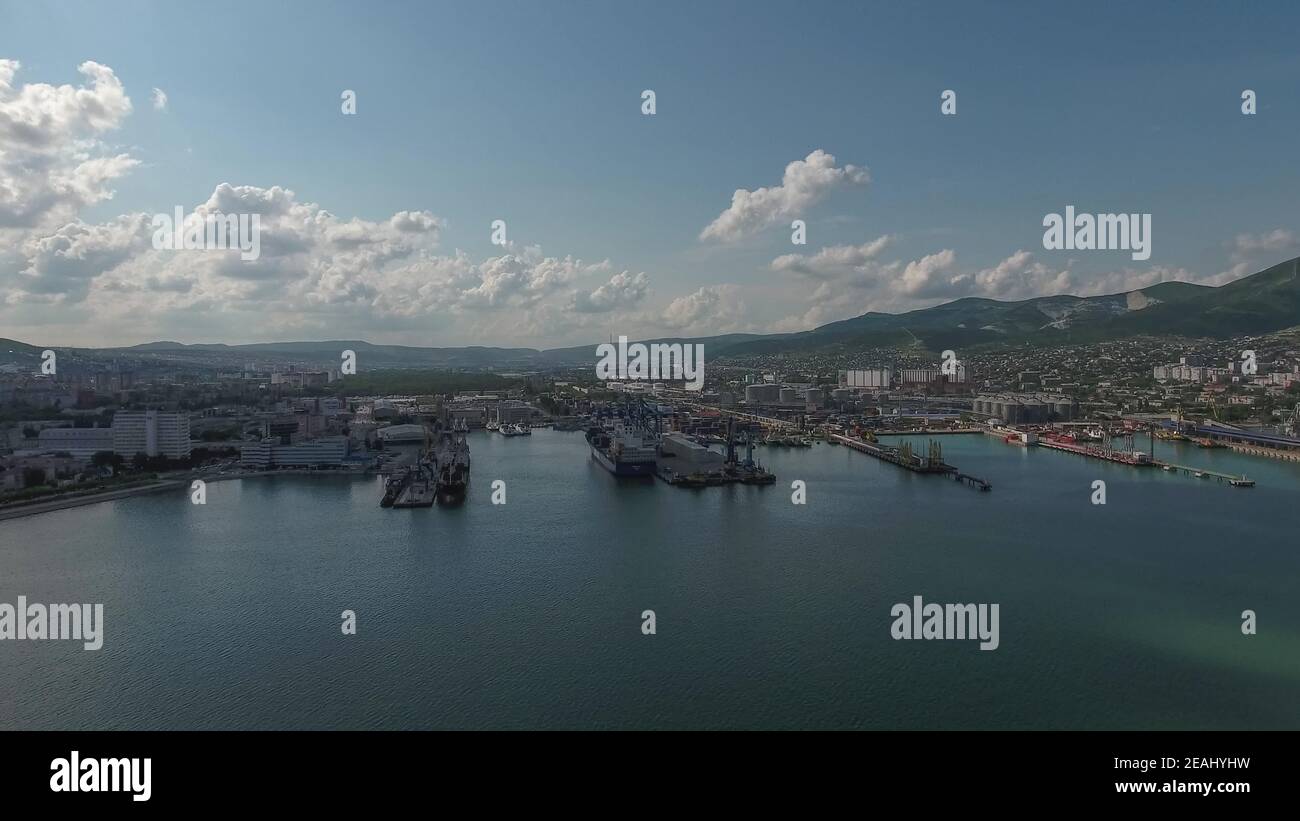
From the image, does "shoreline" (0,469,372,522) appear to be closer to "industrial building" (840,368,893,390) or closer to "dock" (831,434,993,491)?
"dock" (831,434,993,491)

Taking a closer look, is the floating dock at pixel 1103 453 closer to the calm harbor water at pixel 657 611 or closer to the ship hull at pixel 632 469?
the calm harbor water at pixel 657 611

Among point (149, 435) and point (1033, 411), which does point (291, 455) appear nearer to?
point (149, 435)

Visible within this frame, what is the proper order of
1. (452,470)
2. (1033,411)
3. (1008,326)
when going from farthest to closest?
(1008,326)
(1033,411)
(452,470)

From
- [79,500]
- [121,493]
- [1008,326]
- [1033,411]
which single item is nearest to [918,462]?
[1033,411]

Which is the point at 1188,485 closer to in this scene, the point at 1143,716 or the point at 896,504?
the point at 896,504

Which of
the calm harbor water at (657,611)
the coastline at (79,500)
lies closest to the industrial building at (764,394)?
the calm harbor water at (657,611)
